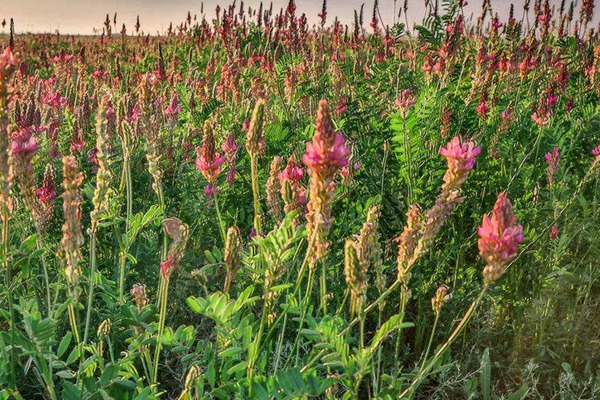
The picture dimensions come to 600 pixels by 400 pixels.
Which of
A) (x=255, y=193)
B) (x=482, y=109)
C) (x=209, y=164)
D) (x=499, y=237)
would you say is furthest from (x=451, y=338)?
(x=482, y=109)

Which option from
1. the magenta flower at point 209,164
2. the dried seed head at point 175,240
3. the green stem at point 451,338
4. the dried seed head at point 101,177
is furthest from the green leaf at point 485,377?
the dried seed head at point 101,177

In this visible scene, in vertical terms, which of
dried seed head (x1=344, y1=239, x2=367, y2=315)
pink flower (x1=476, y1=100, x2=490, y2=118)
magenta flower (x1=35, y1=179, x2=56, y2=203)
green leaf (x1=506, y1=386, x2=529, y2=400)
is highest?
pink flower (x1=476, y1=100, x2=490, y2=118)

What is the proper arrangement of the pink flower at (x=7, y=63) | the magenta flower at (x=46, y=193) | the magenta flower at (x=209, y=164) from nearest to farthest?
the pink flower at (x=7, y=63)
the magenta flower at (x=209, y=164)
the magenta flower at (x=46, y=193)

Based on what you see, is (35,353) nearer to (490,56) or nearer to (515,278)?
(515,278)

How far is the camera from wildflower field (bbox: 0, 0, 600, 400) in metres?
1.43

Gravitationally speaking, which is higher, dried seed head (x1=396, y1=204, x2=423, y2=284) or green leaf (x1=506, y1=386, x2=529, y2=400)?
dried seed head (x1=396, y1=204, x2=423, y2=284)

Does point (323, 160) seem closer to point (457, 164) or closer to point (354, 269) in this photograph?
point (354, 269)

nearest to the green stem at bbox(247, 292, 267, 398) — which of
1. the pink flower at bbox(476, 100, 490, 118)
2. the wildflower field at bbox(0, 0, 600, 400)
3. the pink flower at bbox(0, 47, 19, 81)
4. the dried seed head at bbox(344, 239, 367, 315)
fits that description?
the wildflower field at bbox(0, 0, 600, 400)

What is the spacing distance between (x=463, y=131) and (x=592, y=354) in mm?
1419

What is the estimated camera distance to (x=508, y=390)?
2.24 m

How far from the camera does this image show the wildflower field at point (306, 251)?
1433 millimetres

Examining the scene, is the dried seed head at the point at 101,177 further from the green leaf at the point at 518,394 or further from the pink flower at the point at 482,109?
the pink flower at the point at 482,109

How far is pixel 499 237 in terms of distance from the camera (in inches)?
51.2

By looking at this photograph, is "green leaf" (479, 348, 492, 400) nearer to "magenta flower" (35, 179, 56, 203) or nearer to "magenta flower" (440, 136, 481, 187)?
"magenta flower" (440, 136, 481, 187)
